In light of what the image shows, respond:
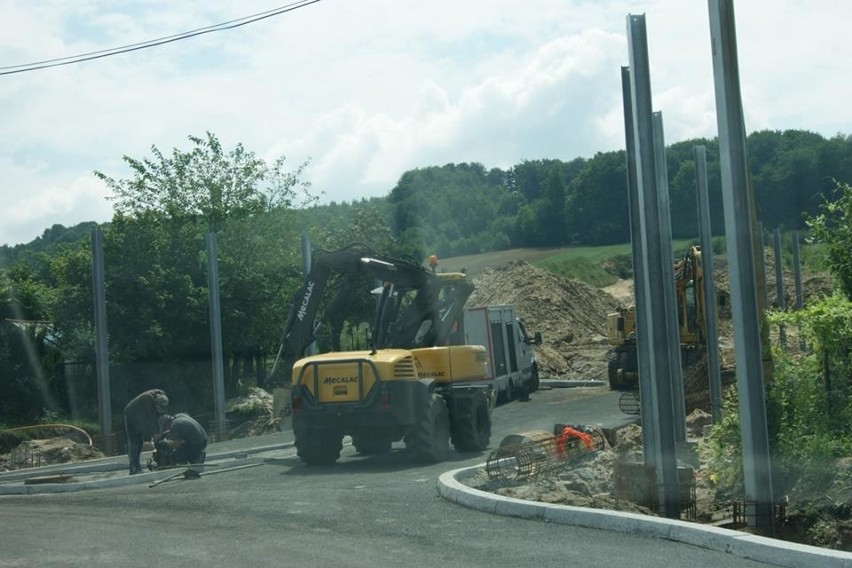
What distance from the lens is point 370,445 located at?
20.1 meters

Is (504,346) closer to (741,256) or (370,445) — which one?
(370,445)

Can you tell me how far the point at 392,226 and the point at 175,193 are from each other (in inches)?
634

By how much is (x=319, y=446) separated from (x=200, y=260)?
79.7 feet

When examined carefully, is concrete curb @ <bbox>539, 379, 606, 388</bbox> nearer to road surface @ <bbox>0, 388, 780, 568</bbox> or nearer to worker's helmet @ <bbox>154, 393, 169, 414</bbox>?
worker's helmet @ <bbox>154, 393, 169, 414</bbox>

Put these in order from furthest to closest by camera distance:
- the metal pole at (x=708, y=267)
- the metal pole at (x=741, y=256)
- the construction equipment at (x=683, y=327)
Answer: the construction equipment at (x=683, y=327), the metal pole at (x=708, y=267), the metal pole at (x=741, y=256)

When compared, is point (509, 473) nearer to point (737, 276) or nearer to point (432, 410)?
point (432, 410)

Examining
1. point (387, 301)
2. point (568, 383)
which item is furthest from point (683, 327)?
point (387, 301)

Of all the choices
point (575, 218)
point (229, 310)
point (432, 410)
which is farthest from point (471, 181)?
point (432, 410)

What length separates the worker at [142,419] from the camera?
62.7ft

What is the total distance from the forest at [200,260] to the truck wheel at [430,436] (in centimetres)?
1095

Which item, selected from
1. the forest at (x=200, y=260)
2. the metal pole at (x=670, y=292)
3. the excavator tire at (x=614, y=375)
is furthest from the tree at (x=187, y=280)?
the metal pole at (x=670, y=292)

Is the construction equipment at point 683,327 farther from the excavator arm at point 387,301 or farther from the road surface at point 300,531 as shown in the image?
the road surface at point 300,531

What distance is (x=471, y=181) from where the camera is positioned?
8381 cm

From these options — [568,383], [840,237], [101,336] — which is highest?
[840,237]
